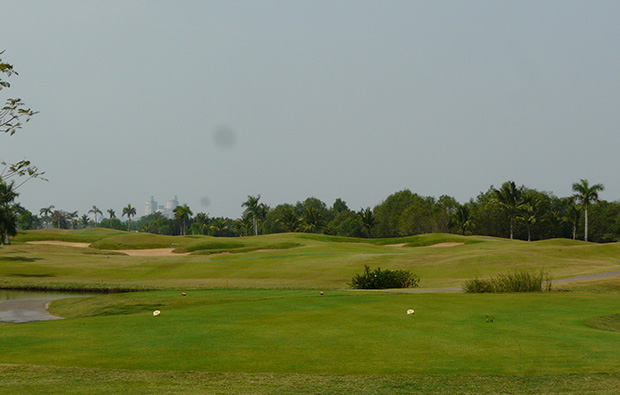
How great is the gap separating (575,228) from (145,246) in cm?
9708

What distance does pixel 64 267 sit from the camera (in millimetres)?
55250

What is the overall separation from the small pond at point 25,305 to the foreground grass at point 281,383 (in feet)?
58.8

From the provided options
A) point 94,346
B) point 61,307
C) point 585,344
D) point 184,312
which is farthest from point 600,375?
point 61,307

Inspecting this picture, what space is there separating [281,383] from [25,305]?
27905 mm

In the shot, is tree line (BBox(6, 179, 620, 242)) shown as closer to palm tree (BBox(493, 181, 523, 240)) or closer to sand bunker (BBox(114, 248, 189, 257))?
palm tree (BBox(493, 181, 523, 240))

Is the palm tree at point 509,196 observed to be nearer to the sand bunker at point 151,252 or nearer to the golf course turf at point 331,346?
the sand bunker at point 151,252

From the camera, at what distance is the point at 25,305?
A: 32969 mm

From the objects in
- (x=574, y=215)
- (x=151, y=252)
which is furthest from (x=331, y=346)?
(x=574, y=215)

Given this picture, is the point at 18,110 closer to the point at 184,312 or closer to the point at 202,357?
the point at 202,357

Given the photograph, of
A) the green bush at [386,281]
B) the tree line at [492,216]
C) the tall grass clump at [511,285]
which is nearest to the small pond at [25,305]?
the green bush at [386,281]

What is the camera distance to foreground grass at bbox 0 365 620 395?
9773 mm

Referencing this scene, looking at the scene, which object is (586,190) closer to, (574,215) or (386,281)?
(574,215)

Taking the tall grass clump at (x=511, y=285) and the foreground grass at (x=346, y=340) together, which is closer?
the foreground grass at (x=346, y=340)

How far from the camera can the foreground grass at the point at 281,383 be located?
977 cm
